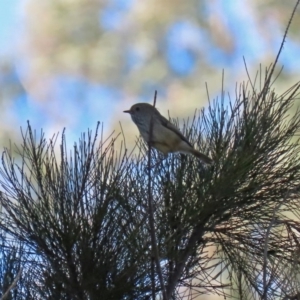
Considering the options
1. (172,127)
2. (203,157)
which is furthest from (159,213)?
(172,127)

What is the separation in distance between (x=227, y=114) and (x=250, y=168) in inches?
5.7

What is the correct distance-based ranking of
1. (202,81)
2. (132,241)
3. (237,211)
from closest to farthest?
(132,241) < (237,211) < (202,81)

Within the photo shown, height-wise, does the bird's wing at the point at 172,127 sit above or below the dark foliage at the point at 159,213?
above

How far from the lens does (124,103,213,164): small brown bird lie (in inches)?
55.8

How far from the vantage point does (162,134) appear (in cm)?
163

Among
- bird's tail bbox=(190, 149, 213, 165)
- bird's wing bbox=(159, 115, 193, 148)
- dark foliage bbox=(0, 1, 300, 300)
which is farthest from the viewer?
bird's wing bbox=(159, 115, 193, 148)

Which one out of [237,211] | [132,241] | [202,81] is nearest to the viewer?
[132,241]

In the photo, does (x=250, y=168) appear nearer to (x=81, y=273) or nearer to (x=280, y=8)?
(x=81, y=273)

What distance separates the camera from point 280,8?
8.49 feet

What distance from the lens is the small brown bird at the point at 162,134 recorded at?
1.42m

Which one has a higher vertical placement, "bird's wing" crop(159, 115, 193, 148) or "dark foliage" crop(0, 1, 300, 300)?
"bird's wing" crop(159, 115, 193, 148)

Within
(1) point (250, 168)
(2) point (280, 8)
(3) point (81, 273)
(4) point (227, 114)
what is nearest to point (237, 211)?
(1) point (250, 168)

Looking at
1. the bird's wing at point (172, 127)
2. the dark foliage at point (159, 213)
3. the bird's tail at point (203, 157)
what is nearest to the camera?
the dark foliage at point (159, 213)

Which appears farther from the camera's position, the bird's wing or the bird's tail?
the bird's wing
